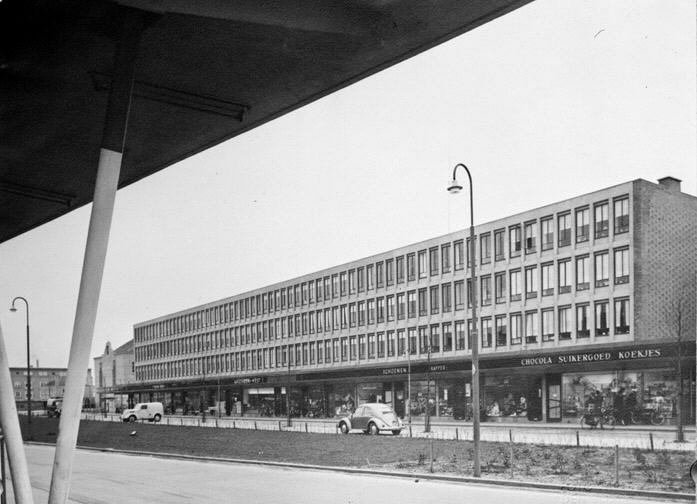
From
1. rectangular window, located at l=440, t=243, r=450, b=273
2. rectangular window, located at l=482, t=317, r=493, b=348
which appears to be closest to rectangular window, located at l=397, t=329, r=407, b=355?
rectangular window, located at l=440, t=243, r=450, b=273

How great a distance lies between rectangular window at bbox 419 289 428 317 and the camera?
59.0 m

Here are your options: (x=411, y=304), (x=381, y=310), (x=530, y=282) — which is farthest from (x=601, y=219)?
(x=381, y=310)

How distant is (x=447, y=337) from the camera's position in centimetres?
5634

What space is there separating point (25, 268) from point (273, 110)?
5343mm

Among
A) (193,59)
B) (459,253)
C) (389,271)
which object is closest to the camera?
(193,59)

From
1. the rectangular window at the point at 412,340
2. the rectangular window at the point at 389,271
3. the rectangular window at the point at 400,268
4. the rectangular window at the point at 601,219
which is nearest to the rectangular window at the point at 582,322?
the rectangular window at the point at 601,219

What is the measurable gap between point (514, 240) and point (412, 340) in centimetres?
1453

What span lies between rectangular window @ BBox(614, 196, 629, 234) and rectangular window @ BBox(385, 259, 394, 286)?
80.8 feet

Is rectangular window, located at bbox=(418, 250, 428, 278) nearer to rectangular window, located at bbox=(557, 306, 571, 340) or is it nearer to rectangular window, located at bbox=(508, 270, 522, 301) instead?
rectangular window, located at bbox=(508, 270, 522, 301)

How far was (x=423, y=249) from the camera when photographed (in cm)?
5953

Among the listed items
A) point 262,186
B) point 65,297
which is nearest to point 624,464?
point 262,186

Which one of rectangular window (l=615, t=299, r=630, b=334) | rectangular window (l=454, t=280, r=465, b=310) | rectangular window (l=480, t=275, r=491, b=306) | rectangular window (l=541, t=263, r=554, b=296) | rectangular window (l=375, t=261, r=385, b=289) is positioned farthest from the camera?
rectangular window (l=375, t=261, r=385, b=289)

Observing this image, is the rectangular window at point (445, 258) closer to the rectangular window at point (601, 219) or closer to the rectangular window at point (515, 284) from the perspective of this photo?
the rectangular window at point (515, 284)

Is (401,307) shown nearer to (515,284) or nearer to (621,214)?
(515,284)
